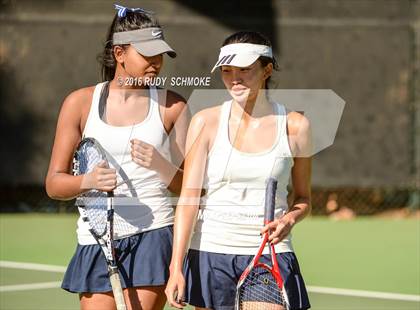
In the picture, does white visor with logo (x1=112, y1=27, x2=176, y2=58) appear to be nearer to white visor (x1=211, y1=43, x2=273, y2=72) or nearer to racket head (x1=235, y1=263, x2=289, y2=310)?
white visor (x1=211, y1=43, x2=273, y2=72)

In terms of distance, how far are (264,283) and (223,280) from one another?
0.16 metres

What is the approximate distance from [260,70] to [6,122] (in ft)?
26.8

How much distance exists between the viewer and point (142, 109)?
4.46 meters

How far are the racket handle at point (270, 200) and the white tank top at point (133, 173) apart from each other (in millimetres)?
581

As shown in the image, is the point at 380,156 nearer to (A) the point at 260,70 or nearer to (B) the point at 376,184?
(B) the point at 376,184

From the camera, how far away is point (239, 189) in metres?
4.07

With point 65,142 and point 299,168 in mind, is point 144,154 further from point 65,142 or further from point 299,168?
point 299,168

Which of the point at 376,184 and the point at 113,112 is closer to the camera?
the point at 113,112

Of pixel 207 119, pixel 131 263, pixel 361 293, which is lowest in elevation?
pixel 131 263

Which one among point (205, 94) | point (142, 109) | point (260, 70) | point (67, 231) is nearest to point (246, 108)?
point (260, 70)

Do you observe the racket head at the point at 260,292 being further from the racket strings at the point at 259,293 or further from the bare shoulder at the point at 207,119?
the bare shoulder at the point at 207,119

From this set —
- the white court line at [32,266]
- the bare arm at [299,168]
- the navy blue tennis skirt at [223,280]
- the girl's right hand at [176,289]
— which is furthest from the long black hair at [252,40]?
the white court line at [32,266]

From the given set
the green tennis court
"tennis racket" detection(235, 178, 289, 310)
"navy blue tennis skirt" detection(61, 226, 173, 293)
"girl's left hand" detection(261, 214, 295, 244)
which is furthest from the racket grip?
the green tennis court

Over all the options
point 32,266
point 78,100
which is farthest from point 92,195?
point 32,266
